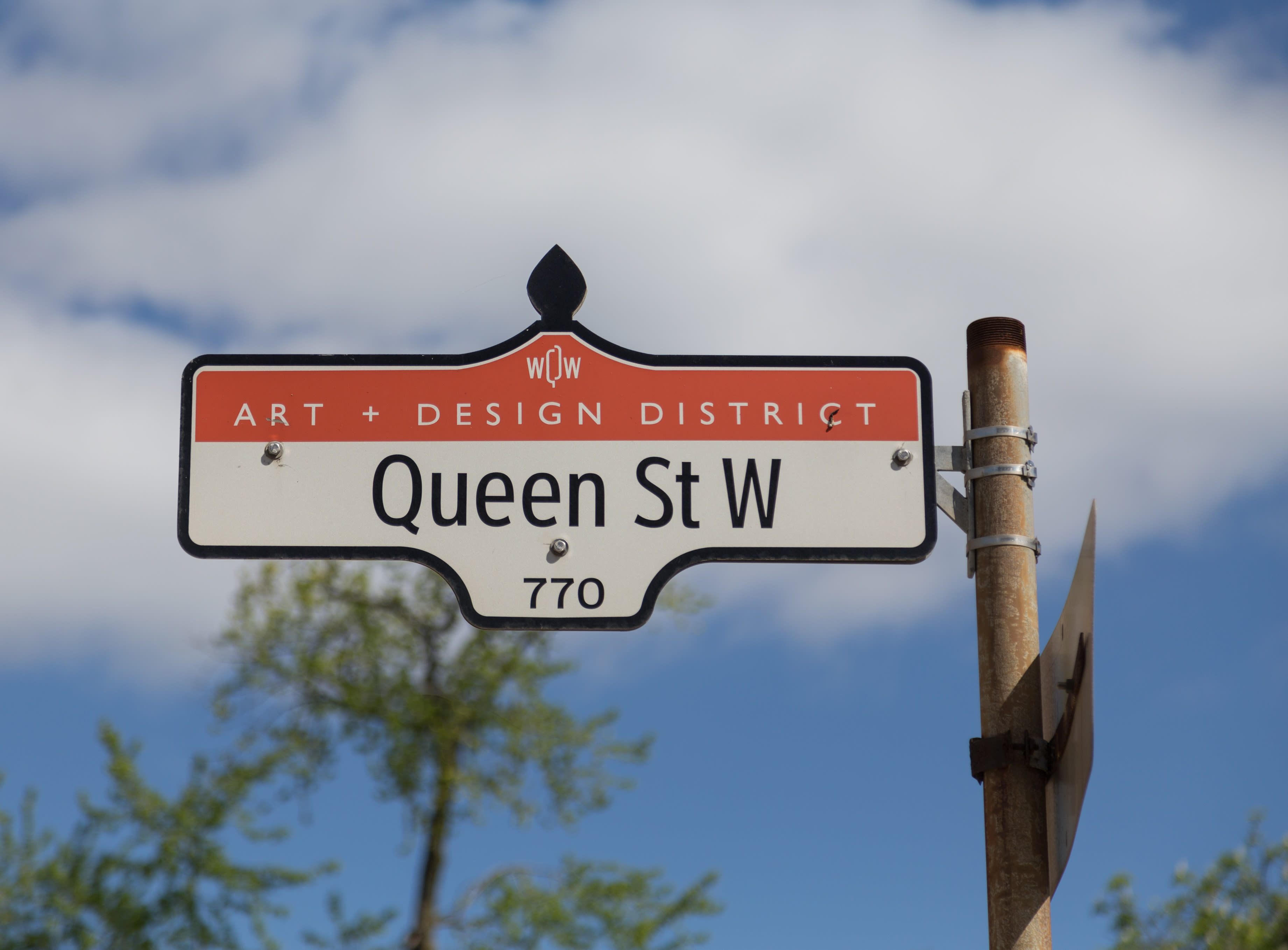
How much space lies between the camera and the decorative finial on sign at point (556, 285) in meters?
2.58

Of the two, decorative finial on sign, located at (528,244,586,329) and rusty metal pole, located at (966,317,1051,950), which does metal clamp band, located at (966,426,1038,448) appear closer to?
rusty metal pole, located at (966,317,1051,950)

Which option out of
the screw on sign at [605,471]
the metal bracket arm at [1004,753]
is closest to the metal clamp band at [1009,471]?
the screw on sign at [605,471]

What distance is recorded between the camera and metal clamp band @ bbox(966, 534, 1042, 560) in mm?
2373

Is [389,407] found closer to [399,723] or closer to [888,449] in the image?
[888,449]

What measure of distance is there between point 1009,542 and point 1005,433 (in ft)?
0.66

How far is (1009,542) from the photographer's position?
2.37 m

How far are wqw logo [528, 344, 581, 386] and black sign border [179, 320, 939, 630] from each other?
42mm

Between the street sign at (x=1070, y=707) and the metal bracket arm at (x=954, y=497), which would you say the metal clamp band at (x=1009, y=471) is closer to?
the metal bracket arm at (x=954, y=497)

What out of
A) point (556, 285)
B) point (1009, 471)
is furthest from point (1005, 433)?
point (556, 285)

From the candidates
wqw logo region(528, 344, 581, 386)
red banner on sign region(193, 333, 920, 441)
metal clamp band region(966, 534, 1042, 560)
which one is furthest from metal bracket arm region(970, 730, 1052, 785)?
wqw logo region(528, 344, 581, 386)

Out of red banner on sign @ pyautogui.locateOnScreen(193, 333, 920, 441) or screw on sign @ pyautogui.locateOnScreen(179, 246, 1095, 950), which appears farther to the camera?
red banner on sign @ pyautogui.locateOnScreen(193, 333, 920, 441)

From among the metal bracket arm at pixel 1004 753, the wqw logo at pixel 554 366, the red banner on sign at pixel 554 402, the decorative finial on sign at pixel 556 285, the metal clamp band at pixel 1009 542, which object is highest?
the decorative finial on sign at pixel 556 285

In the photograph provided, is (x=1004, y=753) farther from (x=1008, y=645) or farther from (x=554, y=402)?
(x=554, y=402)

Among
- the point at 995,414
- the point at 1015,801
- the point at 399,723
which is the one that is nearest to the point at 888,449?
the point at 995,414
